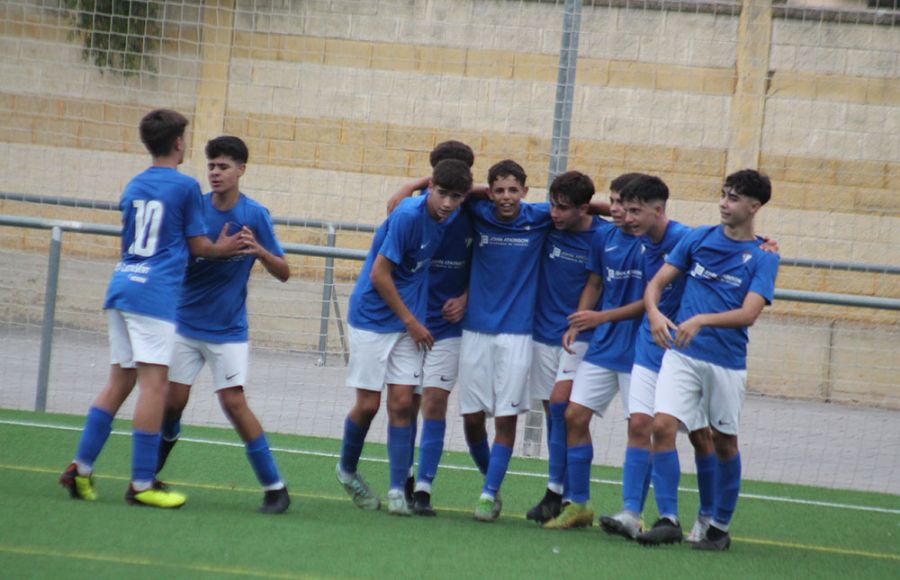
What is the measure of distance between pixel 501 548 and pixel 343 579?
1060 millimetres

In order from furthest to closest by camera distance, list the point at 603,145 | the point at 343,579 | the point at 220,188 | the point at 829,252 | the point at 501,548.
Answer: the point at 603,145 < the point at 829,252 < the point at 220,188 < the point at 501,548 < the point at 343,579

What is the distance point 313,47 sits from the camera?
492 inches

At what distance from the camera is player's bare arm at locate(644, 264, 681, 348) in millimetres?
6000

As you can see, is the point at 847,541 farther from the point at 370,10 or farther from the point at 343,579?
the point at 370,10

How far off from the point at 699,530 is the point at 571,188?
5.98 feet

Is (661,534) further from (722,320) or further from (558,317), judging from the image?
(558,317)

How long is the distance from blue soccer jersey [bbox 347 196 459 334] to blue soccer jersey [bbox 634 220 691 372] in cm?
104

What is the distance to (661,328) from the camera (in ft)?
19.6

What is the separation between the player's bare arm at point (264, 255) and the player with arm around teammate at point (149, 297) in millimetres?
82

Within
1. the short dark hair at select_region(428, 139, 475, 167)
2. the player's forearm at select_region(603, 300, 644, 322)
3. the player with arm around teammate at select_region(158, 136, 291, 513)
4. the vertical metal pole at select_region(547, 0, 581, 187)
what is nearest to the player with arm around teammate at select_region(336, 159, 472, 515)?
the short dark hair at select_region(428, 139, 475, 167)

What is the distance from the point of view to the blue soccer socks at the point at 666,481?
6.12 m

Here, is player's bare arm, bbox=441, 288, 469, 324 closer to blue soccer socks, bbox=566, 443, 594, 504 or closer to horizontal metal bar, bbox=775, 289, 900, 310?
blue soccer socks, bbox=566, 443, 594, 504

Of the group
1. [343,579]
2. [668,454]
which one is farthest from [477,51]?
[343,579]

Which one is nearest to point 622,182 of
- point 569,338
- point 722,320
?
point 569,338
